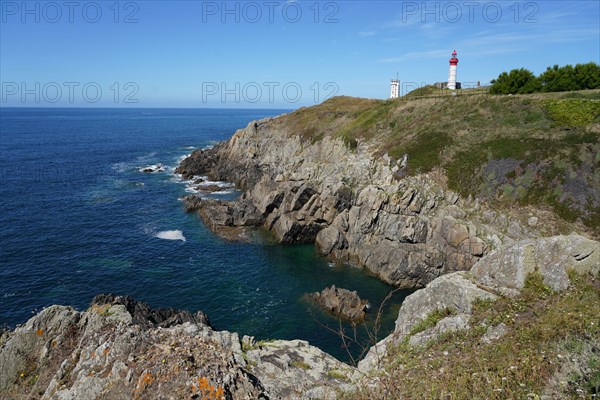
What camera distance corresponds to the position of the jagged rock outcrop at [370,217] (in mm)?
39875

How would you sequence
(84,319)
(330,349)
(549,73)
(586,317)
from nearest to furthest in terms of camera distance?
(586,317) → (84,319) → (330,349) → (549,73)

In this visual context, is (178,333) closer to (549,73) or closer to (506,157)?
(506,157)

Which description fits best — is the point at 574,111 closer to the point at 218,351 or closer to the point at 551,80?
the point at 551,80

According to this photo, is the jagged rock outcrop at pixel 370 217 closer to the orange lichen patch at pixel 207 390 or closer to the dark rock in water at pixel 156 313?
the dark rock in water at pixel 156 313

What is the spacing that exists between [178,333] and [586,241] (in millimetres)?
19596

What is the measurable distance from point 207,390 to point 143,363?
3.43m

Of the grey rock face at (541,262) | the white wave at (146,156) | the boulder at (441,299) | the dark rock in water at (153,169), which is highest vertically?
the white wave at (146,156)

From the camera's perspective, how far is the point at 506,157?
155 ft

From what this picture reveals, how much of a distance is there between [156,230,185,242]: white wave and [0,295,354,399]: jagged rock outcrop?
3145 centimetres

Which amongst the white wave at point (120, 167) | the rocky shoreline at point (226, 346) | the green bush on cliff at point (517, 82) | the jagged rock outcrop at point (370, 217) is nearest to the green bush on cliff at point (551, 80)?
the green bush on cliff at point (517, 82)

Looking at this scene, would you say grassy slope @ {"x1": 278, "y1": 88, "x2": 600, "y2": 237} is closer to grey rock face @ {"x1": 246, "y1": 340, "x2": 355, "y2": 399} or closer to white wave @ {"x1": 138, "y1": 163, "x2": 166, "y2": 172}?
grey rock face @ {"x1": 246, "y1": 340, "x2": 355, "y2": 399}

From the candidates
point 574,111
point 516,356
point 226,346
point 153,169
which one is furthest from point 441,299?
point 153,169

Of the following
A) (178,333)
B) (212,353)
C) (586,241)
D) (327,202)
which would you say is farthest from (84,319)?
(327,202)

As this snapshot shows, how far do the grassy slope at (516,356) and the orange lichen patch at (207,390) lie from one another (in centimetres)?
464
